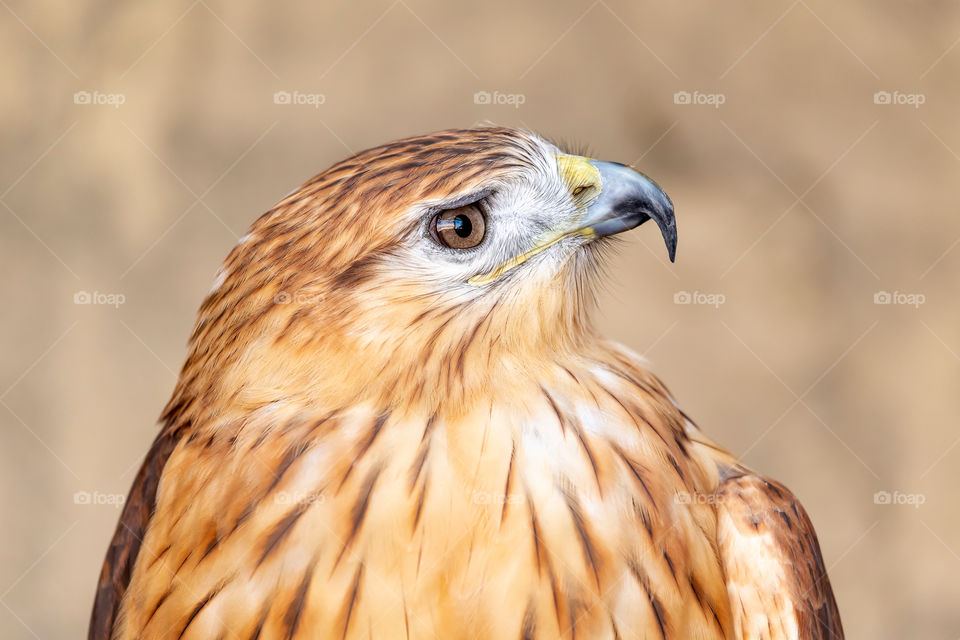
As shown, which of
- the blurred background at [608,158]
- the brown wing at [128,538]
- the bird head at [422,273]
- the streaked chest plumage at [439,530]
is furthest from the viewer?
the blurred background at [608,158]

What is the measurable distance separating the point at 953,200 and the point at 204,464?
2934mm

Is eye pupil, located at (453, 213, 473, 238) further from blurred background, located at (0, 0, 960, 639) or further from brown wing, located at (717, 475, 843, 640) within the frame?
blurred background, located at (0, 0, 960, 639)

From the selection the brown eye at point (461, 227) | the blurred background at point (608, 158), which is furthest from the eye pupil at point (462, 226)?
the blurred background at point (608, 158)

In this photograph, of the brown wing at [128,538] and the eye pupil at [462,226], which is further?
the brown wing at [128,538]

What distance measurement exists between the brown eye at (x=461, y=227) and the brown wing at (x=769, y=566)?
0.66 metres

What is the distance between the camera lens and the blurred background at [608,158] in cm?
318

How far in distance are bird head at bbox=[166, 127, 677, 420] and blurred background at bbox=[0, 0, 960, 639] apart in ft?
5.88

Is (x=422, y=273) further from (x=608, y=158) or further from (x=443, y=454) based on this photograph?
(x=608, y=158)

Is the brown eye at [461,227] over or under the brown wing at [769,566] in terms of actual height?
over

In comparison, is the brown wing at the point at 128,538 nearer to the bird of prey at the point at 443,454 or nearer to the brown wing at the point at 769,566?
the bird of prey at the point at 443,454

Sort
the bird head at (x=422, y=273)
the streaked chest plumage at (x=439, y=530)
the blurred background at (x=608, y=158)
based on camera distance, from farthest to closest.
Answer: the blurred background at (x=608, y=158)
the bird head at (x=422, y=273)
the streaked chest plumage at (x=439, y=530)

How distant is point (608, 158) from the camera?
3.30m

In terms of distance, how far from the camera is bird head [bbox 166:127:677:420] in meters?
1.45

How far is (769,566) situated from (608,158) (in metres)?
2.08
